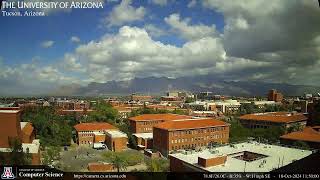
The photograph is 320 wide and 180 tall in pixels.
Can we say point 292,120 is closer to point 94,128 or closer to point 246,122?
point 246,122

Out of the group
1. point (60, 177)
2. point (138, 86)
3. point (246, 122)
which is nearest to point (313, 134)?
point (246, 122)

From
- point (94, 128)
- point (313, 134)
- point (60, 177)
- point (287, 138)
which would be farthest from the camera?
point (94, 128)

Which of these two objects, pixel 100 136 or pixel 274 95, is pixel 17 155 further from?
pixel 274 95

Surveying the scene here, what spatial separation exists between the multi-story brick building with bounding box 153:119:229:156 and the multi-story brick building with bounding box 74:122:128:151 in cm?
154

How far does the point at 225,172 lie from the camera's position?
5.09 m

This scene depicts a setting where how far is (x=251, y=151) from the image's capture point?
270 inches

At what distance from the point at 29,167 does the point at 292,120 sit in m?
6.89

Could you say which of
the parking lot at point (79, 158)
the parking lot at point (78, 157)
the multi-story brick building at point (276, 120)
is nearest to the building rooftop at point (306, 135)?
the multi-story brick building at point (276, 120)

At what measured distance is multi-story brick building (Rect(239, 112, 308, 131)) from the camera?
9484 mm

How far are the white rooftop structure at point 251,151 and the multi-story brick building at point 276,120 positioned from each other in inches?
87.7

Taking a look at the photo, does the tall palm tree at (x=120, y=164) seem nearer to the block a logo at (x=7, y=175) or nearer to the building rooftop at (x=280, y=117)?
the block a logo at (x=7, y=175)

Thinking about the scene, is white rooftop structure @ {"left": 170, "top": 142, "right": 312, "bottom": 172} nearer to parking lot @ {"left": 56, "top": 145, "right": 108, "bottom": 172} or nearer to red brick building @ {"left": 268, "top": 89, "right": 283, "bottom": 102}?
red brick building @ {"left": 268, "top": 89, "right": 283, "bottom": 102}

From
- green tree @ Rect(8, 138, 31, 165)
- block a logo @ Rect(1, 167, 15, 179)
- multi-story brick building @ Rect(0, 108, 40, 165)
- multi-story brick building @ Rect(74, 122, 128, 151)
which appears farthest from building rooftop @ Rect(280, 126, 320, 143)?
block a logo @ Rect(1, 167, 15, 179)

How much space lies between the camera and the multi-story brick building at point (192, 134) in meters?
8.76
